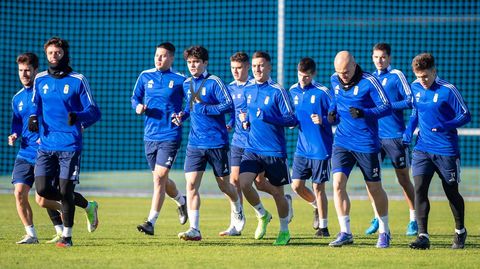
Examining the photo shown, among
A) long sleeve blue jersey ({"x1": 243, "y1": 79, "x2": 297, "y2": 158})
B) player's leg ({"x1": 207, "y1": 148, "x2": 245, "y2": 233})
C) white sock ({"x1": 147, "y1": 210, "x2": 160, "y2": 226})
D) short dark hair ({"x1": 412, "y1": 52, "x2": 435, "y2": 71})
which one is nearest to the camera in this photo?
short dark hair ({"x1": 412, "y1": 52, "x2": 435, "y2": 71})

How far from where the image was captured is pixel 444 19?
78.6 feet

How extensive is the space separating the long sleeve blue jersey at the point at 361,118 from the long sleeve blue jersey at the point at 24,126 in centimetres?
331

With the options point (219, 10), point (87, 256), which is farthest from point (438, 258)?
point (219, 10)

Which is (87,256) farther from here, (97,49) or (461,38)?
(461,38)

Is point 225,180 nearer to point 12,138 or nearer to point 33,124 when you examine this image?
point 12,138

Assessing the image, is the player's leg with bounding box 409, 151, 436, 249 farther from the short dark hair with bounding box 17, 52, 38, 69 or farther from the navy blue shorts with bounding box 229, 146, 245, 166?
the short dark hair with bounding box 17, 52, 38, 69

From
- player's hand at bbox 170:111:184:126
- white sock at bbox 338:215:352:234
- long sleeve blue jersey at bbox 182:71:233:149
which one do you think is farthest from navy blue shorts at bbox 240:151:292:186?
player's hand at bbox 170:111:184:126

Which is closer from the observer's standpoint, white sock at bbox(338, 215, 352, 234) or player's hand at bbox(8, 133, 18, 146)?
Result: white sock at bbox(338, 215, 352, 234)

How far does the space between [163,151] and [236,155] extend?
1.01 m

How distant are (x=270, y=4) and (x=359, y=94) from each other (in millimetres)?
12599

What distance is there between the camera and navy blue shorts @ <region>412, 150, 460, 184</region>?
10617mm

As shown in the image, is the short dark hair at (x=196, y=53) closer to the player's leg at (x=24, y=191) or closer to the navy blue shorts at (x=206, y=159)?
the navy blue shorts at (x=206, y=159)

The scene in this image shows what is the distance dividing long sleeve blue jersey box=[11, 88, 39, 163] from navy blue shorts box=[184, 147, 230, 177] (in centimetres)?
175

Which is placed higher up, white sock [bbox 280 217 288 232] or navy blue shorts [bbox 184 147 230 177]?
navy blue shorts [bbox 184 147 230 177]
